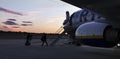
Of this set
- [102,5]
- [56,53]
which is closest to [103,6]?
[102,5]

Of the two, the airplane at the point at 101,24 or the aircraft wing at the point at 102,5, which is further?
the airplane at the point at 101,24

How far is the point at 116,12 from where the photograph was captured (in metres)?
12.2

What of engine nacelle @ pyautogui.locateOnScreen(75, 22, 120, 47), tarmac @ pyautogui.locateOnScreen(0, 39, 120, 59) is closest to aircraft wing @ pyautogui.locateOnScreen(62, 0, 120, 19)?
engine nacelle @ pyautogui.locateOnScreen(75, 22, 120, 47)

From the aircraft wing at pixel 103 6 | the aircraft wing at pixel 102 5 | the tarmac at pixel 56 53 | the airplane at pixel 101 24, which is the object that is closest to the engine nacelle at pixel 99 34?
the airplane at pixel 101 24

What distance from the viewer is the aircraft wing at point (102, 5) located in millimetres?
11273

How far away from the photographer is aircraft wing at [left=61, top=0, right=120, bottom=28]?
11281 mm

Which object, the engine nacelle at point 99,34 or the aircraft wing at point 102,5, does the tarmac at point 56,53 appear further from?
the aircraft wing at point 102,5

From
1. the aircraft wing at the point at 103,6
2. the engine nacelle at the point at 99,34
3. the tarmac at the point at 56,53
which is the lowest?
the tarmac at the point at 56,53

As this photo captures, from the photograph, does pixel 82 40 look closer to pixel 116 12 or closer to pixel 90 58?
pixel 90 58

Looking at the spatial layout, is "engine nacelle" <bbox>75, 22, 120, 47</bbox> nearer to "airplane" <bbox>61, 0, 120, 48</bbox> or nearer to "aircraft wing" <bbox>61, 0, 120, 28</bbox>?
"airplane" <bbox>61, 0, 120, 48</bbox>

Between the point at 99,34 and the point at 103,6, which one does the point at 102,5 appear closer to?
the point at 103,6

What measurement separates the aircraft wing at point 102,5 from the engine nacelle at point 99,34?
325 cm

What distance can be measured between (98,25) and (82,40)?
2135 millimetres

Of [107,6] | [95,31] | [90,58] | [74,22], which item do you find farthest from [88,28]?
[74,22]
